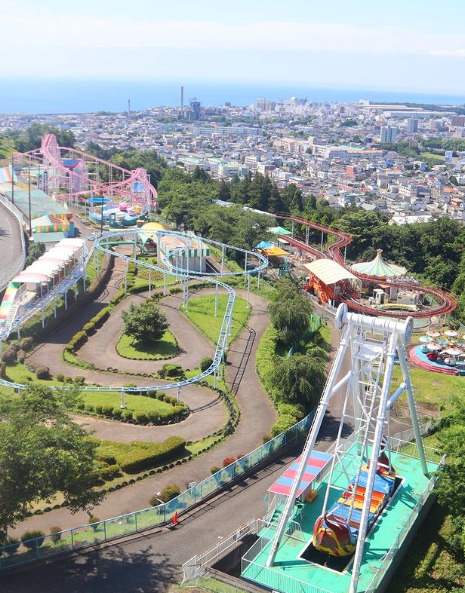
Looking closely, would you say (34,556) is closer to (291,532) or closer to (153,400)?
(291,532)

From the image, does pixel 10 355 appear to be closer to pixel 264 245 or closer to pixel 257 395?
pixel 257 395

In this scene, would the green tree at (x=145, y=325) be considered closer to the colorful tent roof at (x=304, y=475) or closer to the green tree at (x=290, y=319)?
the green tree at (x=290, y=319)

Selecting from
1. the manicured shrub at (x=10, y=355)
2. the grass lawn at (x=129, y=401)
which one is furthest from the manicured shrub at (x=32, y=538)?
the manicured shrub at (x=10, y=355)

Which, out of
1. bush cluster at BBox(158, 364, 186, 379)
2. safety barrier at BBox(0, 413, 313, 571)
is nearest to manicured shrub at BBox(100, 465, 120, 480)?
safety barrier at BBox(0, 413, 313, 571)

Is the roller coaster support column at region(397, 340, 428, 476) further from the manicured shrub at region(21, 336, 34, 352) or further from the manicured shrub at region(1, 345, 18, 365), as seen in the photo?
the manicured shrub at region(21, 336, 34, 352)

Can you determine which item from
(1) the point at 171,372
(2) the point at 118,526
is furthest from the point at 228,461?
(1) the point at 171,372

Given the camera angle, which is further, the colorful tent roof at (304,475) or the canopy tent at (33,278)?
the canopy tent at (33,278)

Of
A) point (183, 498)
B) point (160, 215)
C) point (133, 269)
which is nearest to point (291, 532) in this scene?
point (183, 498)
